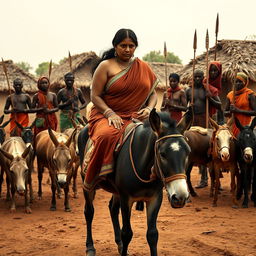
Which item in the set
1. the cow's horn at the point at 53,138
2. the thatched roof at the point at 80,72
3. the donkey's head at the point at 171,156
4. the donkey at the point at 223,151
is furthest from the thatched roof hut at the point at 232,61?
the donkey's head at the point at 171,156

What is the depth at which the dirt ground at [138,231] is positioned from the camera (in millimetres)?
6234

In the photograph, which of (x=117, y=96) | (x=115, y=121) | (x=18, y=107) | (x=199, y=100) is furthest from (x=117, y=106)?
(x=18, y=107)

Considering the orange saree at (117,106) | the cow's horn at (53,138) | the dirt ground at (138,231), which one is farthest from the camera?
the cow's horn at (53,138)

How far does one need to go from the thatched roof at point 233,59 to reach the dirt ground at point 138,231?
278 inches

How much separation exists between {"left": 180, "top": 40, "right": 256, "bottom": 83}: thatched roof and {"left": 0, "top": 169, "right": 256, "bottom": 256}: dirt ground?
278 inches

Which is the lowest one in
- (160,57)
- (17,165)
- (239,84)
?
(17,165)

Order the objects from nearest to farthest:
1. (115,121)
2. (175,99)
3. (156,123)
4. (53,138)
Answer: (156,123)
(115,121)
(53,138)
(175,99)

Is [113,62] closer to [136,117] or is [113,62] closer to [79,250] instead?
[136,117]

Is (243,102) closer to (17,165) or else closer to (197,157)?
(197,157)

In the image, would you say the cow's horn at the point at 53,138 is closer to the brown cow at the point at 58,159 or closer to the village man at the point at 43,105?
the brown cow at the point at 58,159

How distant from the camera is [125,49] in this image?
5.23 metres

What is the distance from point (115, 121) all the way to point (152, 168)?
0.89 metres

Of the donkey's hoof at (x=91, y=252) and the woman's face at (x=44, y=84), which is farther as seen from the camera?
the woman's face at (x=44, y=84)

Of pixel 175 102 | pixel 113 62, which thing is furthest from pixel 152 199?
pixel 175 102
